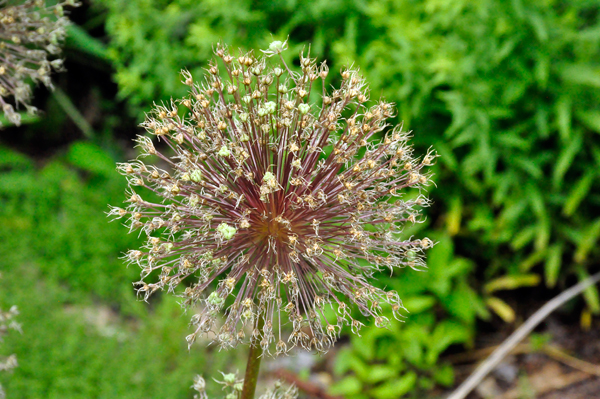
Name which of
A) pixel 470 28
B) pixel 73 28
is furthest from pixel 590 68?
pixel 73 28

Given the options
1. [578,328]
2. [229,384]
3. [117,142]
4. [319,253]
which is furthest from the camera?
[117,142]

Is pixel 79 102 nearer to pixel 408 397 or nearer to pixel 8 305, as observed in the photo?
pixel 8 305

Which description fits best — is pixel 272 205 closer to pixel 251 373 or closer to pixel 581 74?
pixel 251 373

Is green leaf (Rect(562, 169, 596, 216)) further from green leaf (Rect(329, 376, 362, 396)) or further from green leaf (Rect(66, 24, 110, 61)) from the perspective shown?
green leaf (Rect(66, 24, 110, 61))

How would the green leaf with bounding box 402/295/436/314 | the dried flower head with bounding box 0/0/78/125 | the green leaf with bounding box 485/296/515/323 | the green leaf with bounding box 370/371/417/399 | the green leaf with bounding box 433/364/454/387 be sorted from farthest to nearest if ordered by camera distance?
the green leaf with bounding box 485/296/515/323
the green leaf with bounding box 433/364/454/387
the green leaf with bounding box 402/295/436/314
the green leaf with bounding box 370/371/417/399
the dried flower head with bounding box 0/0/78/125

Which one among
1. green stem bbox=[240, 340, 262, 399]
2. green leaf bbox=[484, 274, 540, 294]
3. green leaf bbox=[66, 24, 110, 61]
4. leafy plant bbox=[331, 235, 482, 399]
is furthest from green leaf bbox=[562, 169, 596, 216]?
green leaf bbox=[66, 24, 110, 61]

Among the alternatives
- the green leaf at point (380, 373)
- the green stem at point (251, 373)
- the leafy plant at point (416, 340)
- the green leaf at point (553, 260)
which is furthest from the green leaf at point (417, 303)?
the green stem at point (251, 373)
